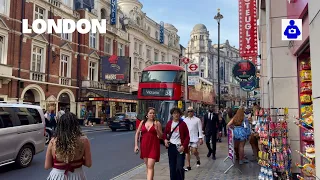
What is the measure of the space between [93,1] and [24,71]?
15.0 metres

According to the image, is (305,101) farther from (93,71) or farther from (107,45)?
(107,45)

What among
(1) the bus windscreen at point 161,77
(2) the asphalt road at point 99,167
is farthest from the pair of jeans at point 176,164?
(1) the bus windscreen at point 161,77

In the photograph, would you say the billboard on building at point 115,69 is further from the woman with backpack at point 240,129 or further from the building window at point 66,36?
the woman with backpack at point 240,129

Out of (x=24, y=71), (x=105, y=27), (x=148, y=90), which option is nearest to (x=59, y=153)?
(x=148, y=90)

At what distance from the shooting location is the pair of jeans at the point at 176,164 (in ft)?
22.4

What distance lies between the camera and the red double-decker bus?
17.2m

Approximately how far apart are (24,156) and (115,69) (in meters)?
27.1

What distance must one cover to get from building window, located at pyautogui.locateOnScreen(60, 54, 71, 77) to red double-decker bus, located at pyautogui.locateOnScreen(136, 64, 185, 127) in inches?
652

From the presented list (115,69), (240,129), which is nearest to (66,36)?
(115,69)

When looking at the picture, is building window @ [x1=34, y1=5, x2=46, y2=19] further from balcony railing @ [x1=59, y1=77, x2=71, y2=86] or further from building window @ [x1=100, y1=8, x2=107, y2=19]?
building window @ [x1=100, y1=8, x2=107, y2=19]

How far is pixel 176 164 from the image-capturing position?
22.7 ft

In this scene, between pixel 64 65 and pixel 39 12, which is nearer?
pixel 39 12
